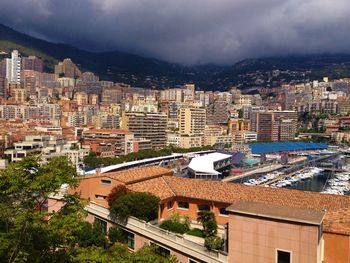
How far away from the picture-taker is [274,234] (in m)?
11.2

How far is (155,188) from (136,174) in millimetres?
2098

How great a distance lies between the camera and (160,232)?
51.3 feet

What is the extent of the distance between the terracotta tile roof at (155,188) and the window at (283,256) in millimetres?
7683

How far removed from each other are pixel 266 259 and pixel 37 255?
6568 mm

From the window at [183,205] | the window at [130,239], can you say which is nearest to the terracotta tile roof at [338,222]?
the window at [183,205]

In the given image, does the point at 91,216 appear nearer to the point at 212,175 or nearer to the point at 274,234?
the point at 274,234

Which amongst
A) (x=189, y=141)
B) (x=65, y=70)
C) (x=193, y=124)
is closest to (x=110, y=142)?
(x=189, y=141)

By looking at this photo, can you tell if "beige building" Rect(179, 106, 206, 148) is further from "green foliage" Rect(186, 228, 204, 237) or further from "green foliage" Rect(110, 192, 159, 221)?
"green foliage" Rect(186, 228, 204, 237)

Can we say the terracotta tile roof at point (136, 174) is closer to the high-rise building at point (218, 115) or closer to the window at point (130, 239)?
the window at point (130, 239)

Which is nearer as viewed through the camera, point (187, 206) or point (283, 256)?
point (283, 256)

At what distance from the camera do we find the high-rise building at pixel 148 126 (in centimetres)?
7644

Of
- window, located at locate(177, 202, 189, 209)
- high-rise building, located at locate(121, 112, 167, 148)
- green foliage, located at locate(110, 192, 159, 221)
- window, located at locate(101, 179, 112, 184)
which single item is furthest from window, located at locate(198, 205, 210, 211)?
high-rise building, located at locate(121, 112, 167, 148)

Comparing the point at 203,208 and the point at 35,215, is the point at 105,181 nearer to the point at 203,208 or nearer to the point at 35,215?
the point at 203,208

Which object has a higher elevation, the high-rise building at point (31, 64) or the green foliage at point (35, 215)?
the high-rise building at point (31, 64)
